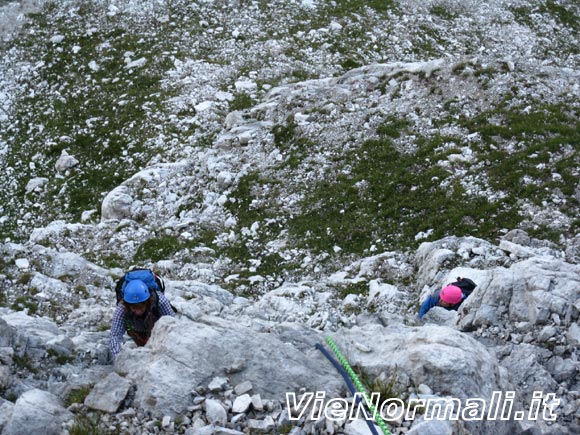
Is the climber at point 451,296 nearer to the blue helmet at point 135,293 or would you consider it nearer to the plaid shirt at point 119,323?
the plaid shirt at point 119,323

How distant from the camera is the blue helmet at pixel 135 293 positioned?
9.87 metres

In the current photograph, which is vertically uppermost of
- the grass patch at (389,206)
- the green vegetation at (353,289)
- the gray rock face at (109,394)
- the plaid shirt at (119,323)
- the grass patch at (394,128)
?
the gray rock face at (109,394)

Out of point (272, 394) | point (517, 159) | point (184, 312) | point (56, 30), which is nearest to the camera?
point (272, 394)

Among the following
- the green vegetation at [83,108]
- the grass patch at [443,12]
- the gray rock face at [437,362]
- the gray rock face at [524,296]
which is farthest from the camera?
the grass patch at [443,12]

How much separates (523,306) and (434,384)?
4.21 m

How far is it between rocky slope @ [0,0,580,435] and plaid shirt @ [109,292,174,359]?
0.65 m

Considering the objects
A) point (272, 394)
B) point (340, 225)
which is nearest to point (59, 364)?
point (272, 394)

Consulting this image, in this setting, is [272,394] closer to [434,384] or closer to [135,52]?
[434,384]

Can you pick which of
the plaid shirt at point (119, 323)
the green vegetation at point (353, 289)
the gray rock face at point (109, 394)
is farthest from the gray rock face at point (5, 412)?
→ the green vegetation at point (353, 289)

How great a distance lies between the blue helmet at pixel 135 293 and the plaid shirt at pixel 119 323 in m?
0.46

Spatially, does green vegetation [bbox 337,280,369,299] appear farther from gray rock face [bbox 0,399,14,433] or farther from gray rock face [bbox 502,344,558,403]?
gray rock face [bbox 0,399,14,433]

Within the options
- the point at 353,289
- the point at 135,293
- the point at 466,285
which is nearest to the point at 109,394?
the point at 135,293

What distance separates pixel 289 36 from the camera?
31141 mm

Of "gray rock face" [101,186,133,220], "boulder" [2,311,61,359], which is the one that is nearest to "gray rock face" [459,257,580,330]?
"boulder" [2,311,61,359]
